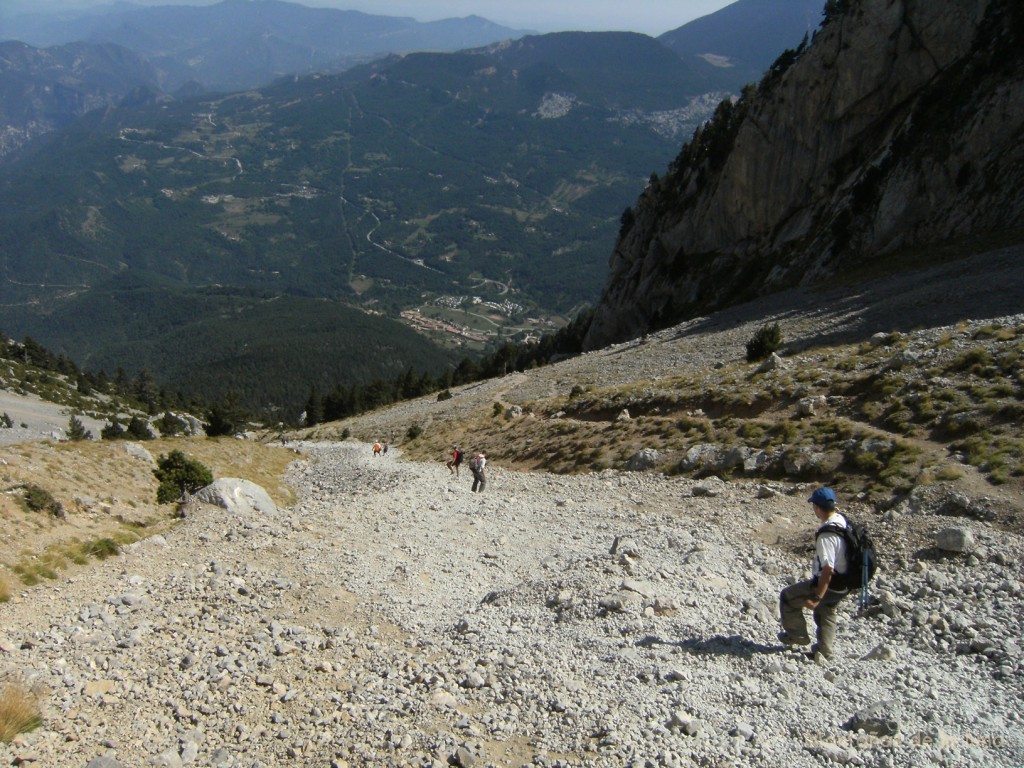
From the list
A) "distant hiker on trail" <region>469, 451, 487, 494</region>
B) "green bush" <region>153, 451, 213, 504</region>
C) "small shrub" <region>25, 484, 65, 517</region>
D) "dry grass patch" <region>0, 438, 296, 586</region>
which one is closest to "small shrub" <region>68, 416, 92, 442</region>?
"dry grass patch" <region>0, 438, 296, 586</region>

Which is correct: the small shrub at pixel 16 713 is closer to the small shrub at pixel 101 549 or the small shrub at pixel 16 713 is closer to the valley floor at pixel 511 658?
the valley floor at pixel 511 658

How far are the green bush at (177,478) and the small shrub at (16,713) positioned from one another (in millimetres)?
12916

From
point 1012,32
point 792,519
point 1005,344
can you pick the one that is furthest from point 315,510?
point 1012,32

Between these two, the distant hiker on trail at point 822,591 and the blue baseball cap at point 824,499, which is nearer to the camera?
the distant hiker on trail at point 822,591

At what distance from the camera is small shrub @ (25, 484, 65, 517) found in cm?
1559

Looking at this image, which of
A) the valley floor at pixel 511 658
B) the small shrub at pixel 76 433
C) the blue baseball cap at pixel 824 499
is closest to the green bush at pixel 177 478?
the valley floor at pixel 511 658

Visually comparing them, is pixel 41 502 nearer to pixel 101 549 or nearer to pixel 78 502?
pixel 78 502

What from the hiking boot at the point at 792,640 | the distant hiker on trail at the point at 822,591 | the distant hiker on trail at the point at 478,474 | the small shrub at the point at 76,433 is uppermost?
the distant hiker on trail at the point at 822,591

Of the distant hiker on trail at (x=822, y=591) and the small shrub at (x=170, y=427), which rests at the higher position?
the distant hiker on trail at (x=822, y=591)

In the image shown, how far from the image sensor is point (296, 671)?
9.06 metres

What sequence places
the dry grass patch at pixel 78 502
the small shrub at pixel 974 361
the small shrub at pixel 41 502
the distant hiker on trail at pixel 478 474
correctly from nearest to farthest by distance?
the dry grass patch at pixel 78 502 → the small shrub at pixel 41 502 → the small shrub at pixel 974 361 → the distant hiker on trail at pixel 478 474

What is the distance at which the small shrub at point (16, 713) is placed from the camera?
7230mm

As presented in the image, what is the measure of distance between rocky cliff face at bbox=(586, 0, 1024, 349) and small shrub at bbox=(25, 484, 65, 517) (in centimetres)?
4887

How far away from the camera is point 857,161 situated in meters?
58.9
